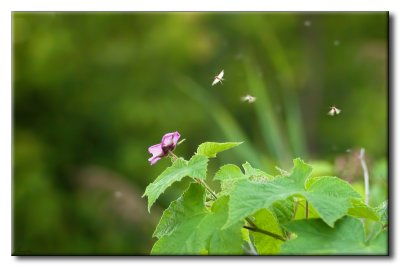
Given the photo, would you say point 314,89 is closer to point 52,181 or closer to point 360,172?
point 52,181

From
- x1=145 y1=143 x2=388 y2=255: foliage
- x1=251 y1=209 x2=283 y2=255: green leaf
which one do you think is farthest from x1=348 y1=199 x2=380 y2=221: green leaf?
x1=251 y1=209 x2=283 y2=255: green leaf

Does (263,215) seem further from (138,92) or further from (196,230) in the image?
(138,92)

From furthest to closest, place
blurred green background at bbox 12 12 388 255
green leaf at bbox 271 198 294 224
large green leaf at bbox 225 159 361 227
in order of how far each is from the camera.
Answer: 1. blurred green background at bbox 12 12 388 255
2. green leaf at bbox 271 198 294 224
3. large green leaf at bbox 225 159 361 227

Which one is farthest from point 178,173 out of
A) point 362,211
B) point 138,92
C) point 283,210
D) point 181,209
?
point 138,92

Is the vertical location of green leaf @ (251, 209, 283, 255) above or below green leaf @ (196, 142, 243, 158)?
below

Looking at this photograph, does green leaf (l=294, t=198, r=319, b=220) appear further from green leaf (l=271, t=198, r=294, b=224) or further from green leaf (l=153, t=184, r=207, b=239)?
green leaf (l=153, t=184, r=207, b=239)

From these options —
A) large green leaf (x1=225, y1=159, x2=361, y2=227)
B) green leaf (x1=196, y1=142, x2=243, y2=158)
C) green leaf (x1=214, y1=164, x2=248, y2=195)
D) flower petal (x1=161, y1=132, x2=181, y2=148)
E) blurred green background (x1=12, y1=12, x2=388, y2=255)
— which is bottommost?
large green leaf (x1=225, y1=159, x2=361, y2=227)

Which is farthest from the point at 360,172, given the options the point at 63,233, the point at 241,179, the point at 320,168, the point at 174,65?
the point at 174,65
